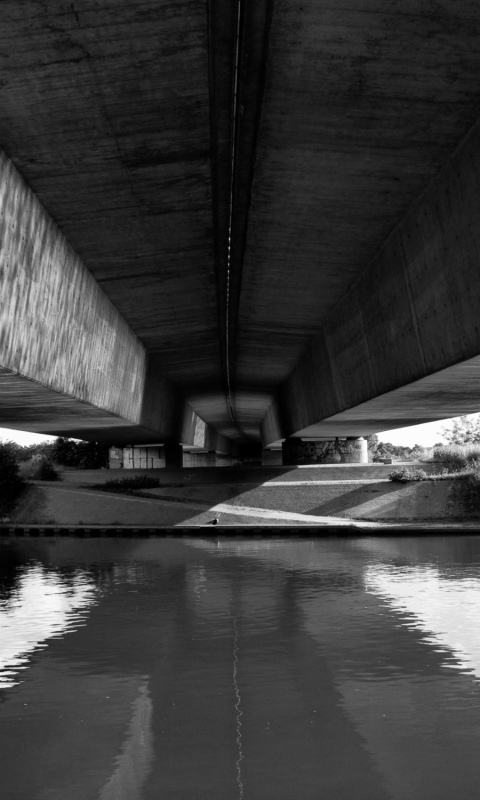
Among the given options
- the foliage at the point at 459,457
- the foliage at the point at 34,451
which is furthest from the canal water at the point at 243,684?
the foliage at the point at 34,451

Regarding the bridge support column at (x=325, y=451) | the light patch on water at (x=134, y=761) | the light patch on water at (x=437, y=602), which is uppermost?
the bridge support column at (x=325, y=451)

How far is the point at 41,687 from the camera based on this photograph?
14.9 meters

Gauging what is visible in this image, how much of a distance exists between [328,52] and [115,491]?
40.0 meters

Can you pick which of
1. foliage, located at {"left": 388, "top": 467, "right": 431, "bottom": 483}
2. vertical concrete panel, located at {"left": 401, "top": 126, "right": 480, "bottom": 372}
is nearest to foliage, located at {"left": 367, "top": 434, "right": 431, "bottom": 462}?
foliage, located at {"left": 388, "top": 467, "right": 431, "bottom": 483}

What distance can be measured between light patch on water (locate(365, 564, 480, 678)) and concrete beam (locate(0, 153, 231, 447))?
29.4 ft

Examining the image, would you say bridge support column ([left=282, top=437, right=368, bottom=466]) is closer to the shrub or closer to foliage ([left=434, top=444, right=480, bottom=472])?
foliage ([left=434, top=444, right=480, bottom=472])

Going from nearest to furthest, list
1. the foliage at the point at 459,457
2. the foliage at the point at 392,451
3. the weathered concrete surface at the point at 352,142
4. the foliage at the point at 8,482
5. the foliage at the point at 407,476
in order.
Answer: the weathered concrete surface at the point at 352,142 < the foliage at the point at 407,476 < the foliage at the point at 459,457 < the foliage at the point at 8,482 < the foliage at the point at 392,451

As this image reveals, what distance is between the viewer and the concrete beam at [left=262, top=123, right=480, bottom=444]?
1370 centimetres

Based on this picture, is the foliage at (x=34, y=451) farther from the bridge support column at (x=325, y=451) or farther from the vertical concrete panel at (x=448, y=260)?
the vertical concrete panel at (x=448, y=260)

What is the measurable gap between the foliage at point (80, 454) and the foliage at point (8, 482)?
15742 mm

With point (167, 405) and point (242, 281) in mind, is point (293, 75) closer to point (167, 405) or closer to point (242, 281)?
point (242, 281)

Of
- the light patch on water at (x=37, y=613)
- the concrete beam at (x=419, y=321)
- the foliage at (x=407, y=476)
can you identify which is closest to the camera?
the concrete beam at (x=419, y=321)

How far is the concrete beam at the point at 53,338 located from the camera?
14.0m

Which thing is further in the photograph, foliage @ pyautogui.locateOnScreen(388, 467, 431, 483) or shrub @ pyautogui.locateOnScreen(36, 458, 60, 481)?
shrub @ pyautogui.locateOnScreen(36, 458, 60, 481)
